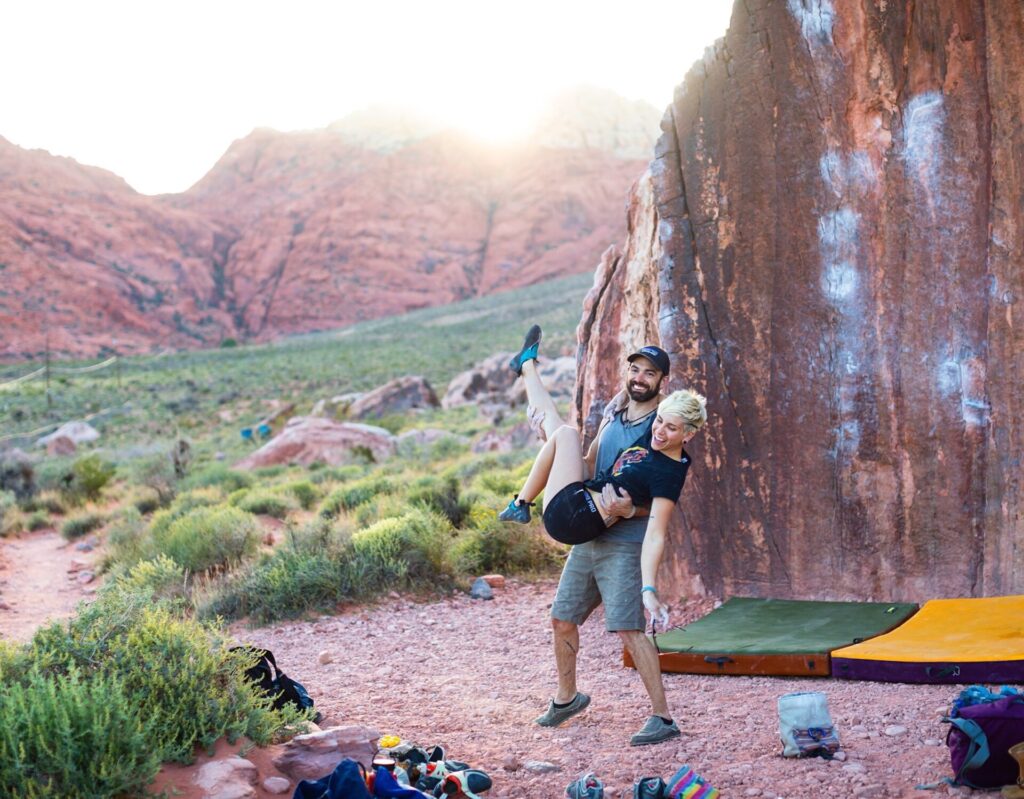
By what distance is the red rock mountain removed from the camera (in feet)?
203

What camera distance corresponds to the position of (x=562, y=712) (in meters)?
4.81

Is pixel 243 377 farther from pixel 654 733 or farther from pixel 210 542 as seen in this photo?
pixel 654 733

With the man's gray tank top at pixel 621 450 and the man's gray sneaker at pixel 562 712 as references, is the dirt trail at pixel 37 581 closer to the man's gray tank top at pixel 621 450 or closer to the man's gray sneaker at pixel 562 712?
the man's gray sneaker at pixel 562 712

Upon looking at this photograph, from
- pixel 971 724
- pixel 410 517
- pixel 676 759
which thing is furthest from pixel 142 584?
pixel 971 724

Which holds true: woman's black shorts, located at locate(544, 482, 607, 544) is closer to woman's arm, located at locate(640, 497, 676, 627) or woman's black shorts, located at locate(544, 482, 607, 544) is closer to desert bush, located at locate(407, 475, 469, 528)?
woman's arm, located at locate(640, 497, 676, 627)

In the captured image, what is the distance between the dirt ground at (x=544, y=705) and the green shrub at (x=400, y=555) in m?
0.28

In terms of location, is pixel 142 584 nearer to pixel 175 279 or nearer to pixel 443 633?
pixel 443 633

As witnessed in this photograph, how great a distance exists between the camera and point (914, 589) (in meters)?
5.93

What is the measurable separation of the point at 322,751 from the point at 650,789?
1.26 meters

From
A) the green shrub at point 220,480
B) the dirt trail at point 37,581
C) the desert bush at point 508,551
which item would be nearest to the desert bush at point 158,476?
the green shrub at point 220,480

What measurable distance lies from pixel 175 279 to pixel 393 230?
15913 millimetres

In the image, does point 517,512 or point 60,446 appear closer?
point 517,512

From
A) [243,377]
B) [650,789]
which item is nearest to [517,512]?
[650,789]

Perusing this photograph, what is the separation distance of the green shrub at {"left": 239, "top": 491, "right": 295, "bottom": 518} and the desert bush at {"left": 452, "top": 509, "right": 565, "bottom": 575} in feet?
13.9
